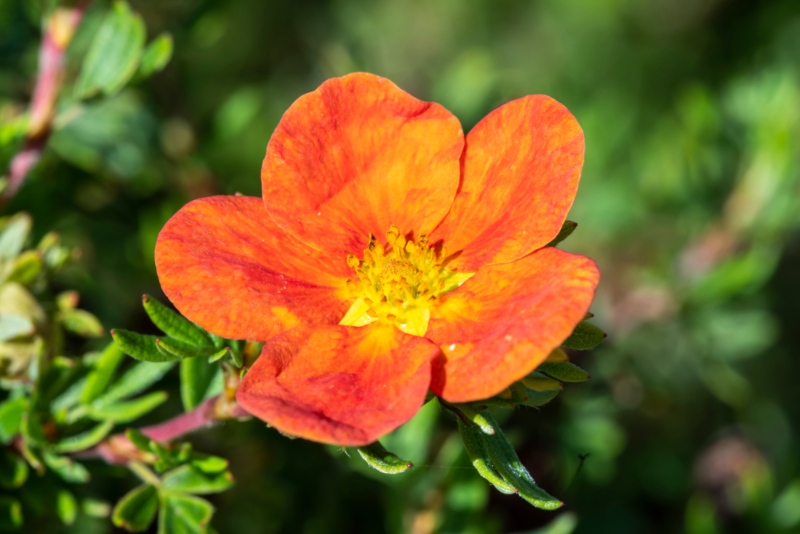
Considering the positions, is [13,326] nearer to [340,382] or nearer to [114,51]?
[340,382]

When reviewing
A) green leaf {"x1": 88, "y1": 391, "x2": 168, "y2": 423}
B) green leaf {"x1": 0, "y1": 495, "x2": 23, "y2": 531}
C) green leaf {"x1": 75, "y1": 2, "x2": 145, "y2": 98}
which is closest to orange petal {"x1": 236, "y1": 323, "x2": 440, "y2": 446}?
green leaf {"x1": 88, "y1": 391, "x2": 168, "y2": 423}

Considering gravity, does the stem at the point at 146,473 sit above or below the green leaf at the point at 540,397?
below

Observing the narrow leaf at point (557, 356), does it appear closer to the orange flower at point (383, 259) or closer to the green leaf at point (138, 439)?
the orange flower at point (383, 259)

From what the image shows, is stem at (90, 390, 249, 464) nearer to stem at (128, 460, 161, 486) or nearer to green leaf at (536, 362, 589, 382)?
stem at (128, 460, 161, 486)

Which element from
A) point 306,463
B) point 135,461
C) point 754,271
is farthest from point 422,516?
point 754,271

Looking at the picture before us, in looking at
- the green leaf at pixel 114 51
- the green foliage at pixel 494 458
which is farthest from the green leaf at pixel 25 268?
the green foliage at pixel 494 458
